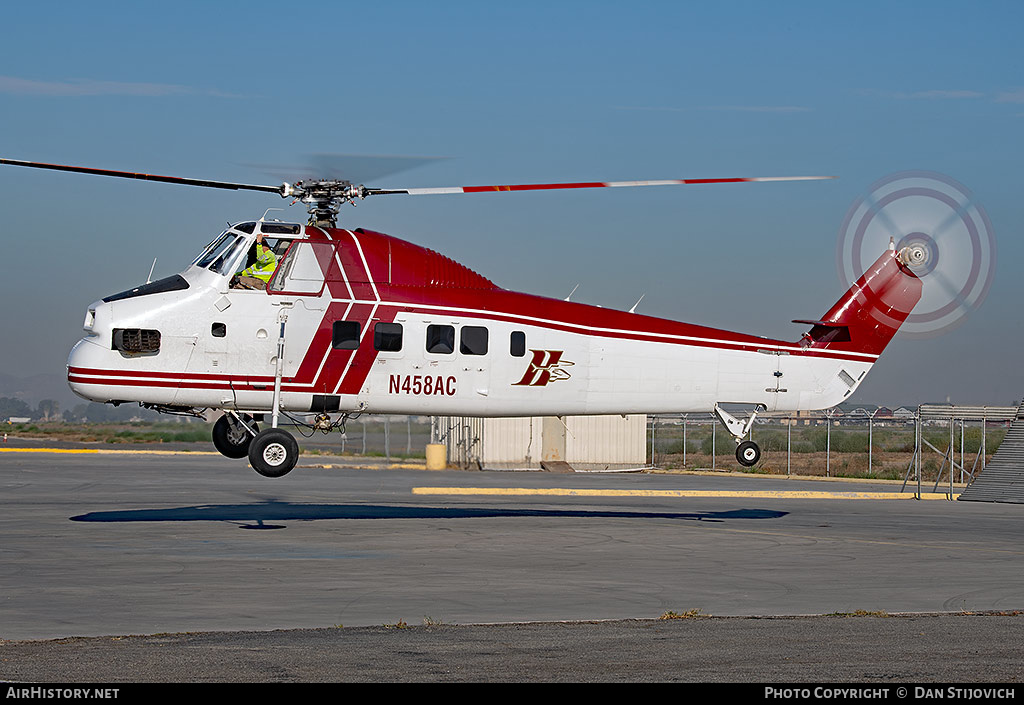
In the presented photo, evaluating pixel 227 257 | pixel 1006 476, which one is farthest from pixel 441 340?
pixel 1006 476

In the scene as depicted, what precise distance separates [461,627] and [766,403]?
1316cm

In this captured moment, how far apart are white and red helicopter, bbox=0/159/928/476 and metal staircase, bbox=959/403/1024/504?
47.7 ft

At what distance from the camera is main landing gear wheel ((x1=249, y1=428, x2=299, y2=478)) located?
21219 mm

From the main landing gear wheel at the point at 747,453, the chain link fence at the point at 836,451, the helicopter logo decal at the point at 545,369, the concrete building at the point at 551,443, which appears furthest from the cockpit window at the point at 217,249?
the concrete building at the point at 551,443

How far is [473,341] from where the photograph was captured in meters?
23.1

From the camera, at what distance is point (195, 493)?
3481cm

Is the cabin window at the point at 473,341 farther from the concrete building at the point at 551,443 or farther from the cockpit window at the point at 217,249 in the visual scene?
the concrete building at the point at 551,443

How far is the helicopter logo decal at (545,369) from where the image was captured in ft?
76.9

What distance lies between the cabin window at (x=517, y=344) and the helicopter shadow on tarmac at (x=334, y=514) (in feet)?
18.8

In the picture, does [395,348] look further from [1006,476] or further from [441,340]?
[1006,476]

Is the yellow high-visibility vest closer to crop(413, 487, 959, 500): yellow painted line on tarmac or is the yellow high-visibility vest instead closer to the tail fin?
the tail fin

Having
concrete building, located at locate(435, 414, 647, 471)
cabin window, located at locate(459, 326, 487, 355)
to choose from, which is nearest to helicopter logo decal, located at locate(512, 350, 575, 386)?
cabin window, located at locate(459, 326, 487, 355)

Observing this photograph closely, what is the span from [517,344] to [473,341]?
87 centimetres

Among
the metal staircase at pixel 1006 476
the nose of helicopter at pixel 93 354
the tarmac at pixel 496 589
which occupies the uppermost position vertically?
the nose of helicopter at pixel 93 354
